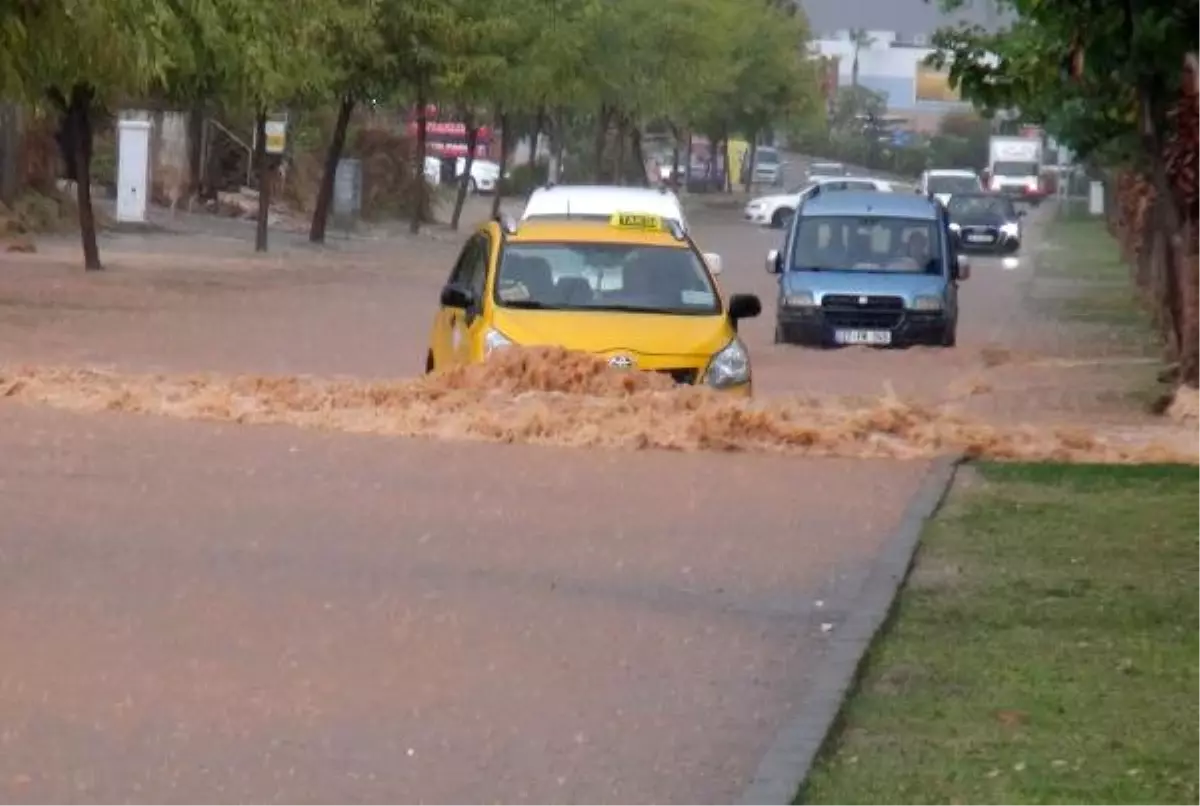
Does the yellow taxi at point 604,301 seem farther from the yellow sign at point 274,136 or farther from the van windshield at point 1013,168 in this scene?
the van windshield at point 1013,168

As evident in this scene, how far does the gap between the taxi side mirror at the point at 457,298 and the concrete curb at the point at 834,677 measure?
4.68 m

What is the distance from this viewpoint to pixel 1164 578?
38.2 ft

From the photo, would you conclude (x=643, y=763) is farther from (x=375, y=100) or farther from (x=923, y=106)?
(x=923, y=106)

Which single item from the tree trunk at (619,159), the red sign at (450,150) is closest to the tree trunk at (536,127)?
the tree trunk at (619,159)

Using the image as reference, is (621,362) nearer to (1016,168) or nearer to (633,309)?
(633,309)

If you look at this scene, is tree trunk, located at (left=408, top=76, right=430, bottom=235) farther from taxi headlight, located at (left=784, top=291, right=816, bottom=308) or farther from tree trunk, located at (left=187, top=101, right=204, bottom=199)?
taxi headlight, located at (left=784, top=291, right=816, bottom=308)

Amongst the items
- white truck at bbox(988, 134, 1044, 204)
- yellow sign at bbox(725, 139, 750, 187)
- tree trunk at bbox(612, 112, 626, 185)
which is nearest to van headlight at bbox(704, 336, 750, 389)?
tree trunk at bbox(612, 112, 626, 185)

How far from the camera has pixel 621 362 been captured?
56.6 ft

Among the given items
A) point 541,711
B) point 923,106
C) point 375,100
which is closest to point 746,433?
point 541,711

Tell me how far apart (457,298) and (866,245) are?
11.9 m

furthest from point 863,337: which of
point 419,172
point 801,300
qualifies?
point 419,172

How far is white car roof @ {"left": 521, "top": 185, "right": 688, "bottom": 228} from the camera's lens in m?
25.2

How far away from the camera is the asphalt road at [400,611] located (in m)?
7.96

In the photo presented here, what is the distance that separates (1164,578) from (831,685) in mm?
3165
